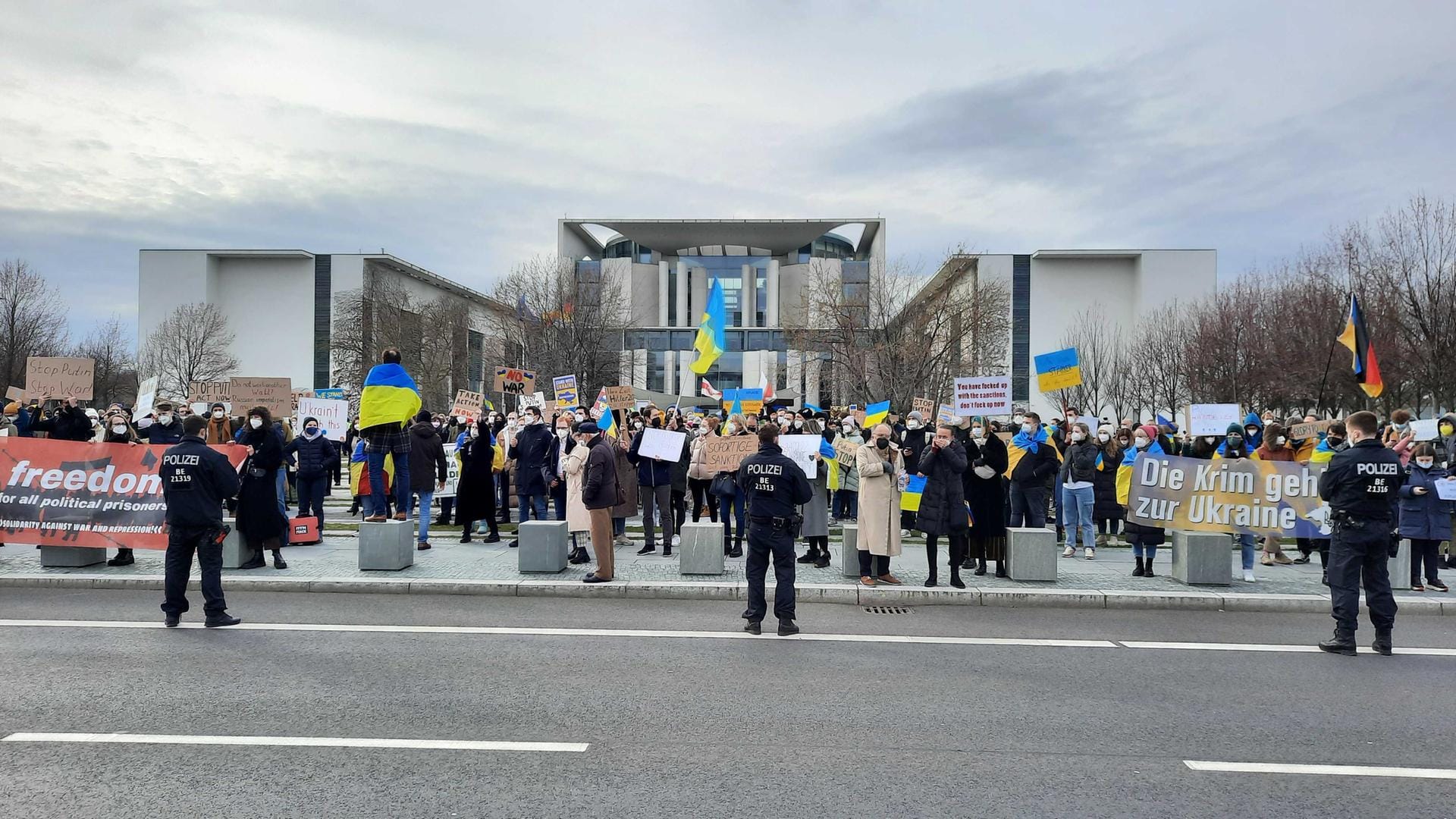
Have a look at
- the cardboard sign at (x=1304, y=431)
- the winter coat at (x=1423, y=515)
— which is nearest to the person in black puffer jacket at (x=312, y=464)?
the winter coat at (x=1423, y=515)

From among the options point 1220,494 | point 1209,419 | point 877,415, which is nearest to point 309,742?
point 1220,494

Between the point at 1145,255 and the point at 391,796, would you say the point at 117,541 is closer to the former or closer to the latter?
the point at 391,796

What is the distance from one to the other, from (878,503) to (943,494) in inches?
28.6

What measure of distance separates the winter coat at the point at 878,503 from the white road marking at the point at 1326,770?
17.4ft

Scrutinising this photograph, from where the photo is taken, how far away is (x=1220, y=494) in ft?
37.2

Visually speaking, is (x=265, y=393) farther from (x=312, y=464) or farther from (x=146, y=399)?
(x=312, y=464)

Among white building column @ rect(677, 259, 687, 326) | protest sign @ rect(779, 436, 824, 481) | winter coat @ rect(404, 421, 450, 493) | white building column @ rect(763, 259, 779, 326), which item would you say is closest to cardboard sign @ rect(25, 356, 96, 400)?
winter coat @ rect(404, 421, 450, 493)

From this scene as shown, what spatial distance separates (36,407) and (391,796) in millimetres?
14886

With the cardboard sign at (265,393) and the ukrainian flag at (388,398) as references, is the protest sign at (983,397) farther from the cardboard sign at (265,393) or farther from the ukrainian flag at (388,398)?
the cardboard sign at (265,393)

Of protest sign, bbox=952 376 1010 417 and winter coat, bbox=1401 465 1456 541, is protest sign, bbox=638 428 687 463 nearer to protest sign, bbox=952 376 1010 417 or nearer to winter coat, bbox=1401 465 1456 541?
protest sign, bbox=952 376 1010 417

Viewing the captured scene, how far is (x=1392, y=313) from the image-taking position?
29.4 meters

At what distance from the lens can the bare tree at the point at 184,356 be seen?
193 feet

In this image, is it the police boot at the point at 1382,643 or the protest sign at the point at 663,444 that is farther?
the protest sign at the point at 663,444

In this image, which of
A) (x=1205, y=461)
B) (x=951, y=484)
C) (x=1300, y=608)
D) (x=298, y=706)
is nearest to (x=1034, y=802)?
(x=298, y=706)
